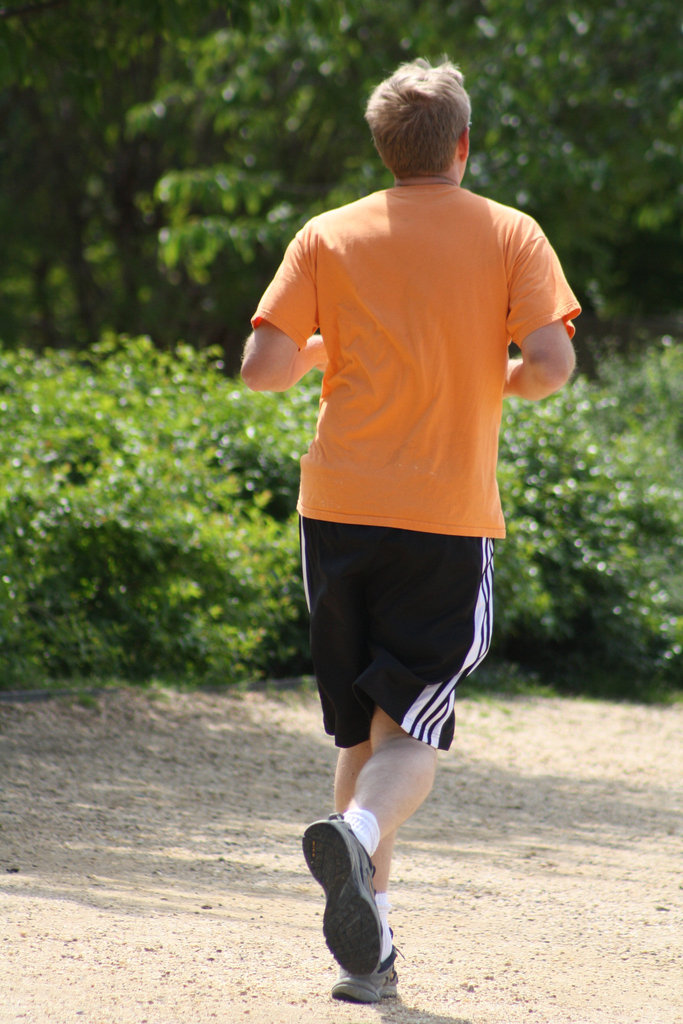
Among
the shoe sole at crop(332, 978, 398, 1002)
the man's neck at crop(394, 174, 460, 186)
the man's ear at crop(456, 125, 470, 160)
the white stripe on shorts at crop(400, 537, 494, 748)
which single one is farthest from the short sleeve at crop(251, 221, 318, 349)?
the shoe sole at crop(332, 978, 398, 1002)

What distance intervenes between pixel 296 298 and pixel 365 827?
3.65ft

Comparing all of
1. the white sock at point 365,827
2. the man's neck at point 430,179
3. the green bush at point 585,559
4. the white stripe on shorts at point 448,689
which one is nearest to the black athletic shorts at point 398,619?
the white stripe on shorts at point 448,689

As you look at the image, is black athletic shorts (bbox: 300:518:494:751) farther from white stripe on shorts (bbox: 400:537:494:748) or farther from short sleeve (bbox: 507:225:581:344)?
short sleeve (bbox: 507:225:581:344)

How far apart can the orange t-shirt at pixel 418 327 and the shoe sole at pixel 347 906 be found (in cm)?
66

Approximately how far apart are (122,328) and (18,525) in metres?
11.4

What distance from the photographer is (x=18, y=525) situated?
4.95 metres

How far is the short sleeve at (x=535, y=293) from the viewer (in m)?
2.44

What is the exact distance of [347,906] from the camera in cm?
221

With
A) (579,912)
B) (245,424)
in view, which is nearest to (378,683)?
(579,912)

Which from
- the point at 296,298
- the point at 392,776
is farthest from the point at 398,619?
the point at 296,298

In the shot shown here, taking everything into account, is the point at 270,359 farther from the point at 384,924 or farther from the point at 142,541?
the point at 142,541

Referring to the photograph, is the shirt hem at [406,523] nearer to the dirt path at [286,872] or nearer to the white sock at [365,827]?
the white sock at [365,827]

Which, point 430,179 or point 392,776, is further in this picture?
point 430,179

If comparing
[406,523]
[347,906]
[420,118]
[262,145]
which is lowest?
[347,906]
